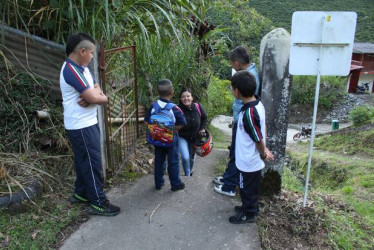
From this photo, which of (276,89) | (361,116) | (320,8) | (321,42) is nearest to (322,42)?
(321,42)

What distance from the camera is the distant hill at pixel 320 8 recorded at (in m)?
43.7

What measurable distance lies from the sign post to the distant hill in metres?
41.6

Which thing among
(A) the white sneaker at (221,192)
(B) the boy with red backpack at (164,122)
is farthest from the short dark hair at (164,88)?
(A) the white sneaker at (221,192)

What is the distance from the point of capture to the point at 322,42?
286 cm

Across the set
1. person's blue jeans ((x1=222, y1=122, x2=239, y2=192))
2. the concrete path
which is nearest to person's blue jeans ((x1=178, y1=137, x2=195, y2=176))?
the concrete path

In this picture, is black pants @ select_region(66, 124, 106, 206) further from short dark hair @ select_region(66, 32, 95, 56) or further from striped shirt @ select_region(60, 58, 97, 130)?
short dark hair @ select_region(66, 32, 95, 56)

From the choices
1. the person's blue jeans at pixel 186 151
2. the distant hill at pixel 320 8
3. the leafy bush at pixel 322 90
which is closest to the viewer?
the person's blue jeans at pixel 186 151

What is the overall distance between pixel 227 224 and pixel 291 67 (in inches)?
64.5

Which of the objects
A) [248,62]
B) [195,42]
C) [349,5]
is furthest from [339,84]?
[349,5]

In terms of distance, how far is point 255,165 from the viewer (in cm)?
286

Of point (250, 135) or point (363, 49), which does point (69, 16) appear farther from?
point (363, 49)

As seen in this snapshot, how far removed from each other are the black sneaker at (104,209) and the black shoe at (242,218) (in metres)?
1.17

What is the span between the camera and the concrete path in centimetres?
270

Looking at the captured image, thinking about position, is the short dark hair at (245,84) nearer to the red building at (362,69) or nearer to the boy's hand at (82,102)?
the boy's hand at (82,102)
